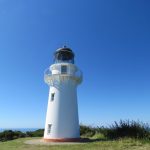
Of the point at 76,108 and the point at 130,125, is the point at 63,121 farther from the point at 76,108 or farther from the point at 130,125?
the point at 130,125

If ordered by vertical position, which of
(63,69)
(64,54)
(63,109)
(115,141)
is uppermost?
(64,54)

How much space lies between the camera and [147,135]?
17469 millimetres

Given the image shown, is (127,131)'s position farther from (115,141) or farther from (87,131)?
(87,131)

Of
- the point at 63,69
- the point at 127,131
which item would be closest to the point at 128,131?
the point at 127,131

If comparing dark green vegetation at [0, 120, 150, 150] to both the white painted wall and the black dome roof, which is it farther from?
the black dome roof

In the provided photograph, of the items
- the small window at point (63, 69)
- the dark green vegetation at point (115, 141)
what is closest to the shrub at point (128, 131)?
the dark green vegetation at point (115, 141)

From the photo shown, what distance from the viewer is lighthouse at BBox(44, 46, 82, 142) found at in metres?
20.7

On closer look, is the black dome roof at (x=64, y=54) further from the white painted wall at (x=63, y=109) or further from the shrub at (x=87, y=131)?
the shrub at (x=87, y=131)

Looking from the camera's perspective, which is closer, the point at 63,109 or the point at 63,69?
the point at 63,109

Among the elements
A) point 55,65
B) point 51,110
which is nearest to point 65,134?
point 51,110

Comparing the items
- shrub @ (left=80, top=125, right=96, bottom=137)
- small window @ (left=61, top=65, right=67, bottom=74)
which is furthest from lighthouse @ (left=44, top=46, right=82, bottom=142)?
shrub @ (left=80, top=125, right=96, bottom=137)

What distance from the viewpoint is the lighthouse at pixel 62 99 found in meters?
20.7

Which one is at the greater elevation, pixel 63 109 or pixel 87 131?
pixel 63 109

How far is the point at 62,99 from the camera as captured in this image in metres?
21.3
